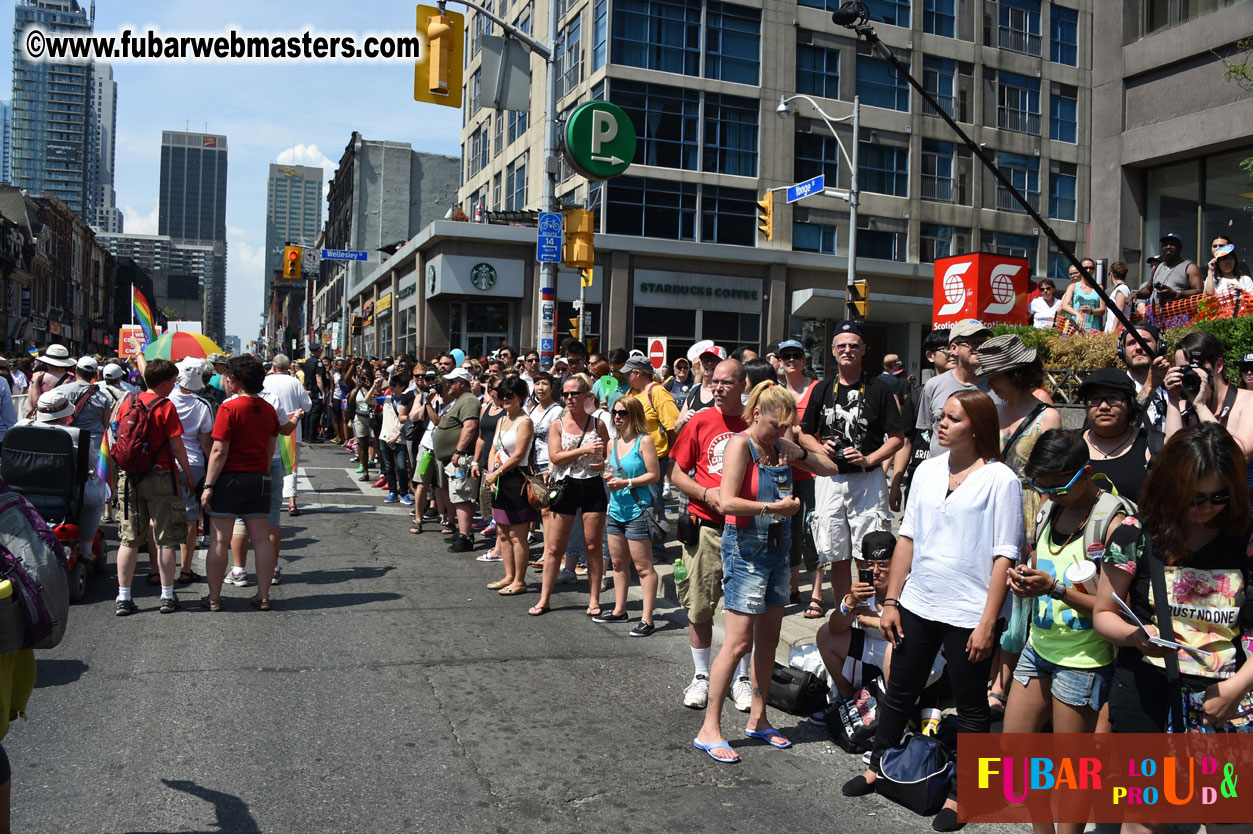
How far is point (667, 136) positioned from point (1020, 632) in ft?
107

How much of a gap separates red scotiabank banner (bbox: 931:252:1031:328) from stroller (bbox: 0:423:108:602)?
13587 mm

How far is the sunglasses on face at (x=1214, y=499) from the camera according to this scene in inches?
126

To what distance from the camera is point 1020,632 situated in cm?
423

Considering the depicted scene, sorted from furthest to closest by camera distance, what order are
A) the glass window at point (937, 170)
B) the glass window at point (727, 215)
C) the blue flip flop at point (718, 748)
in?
the glass window at point (937, 170), the glass window at point (727, 215), the blue flip flop at point (718, 748)

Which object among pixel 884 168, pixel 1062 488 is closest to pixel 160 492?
pixel 1062 488

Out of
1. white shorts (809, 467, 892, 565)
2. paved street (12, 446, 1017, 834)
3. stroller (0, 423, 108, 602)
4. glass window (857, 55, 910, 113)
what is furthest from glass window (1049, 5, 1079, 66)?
stroller (0, 423, 108, 602)

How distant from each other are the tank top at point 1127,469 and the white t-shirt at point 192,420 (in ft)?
23.0

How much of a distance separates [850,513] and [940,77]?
38.2 metres

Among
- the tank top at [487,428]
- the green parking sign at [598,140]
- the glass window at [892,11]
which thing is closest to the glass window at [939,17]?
the glass window at [892,11]

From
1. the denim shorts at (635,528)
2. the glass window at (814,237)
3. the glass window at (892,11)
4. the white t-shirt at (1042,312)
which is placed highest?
the glass window at (892,11)

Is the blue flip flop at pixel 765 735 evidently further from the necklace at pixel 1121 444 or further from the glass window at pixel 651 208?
the glass window at pixel 651 208

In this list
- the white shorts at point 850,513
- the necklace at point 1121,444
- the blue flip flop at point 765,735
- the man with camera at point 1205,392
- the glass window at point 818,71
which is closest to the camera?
the necklace at point 1121,444

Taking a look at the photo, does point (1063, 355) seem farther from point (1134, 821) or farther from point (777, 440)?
point (1134, 821)

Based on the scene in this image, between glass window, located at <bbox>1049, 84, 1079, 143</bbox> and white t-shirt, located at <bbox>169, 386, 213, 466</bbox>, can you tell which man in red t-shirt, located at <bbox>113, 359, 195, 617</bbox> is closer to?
white t-shirt, located at <bbox>169, 386, 213, 466</bbox>
